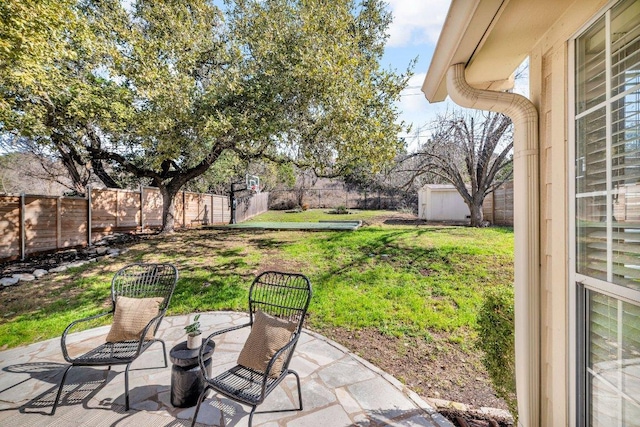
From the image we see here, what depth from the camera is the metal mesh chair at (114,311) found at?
2199 mm

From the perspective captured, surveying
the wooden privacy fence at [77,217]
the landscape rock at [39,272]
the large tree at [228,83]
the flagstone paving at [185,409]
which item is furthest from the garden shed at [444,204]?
the landscape rock at [39,272]

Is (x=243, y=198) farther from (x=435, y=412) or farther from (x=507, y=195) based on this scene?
(x=435, y=412)

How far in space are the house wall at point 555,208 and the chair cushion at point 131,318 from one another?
2900 millimetres

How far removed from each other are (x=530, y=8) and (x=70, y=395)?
13.0ft

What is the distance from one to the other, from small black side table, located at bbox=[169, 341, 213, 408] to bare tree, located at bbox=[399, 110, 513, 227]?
8342 millimetres

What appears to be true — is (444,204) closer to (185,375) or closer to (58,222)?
(185,375)

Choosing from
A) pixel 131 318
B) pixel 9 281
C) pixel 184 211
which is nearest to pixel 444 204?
pixel 184 211

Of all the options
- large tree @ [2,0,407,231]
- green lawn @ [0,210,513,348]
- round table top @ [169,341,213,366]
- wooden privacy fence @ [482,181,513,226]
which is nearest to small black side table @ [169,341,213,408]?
round table top @ [169,341,213,366]

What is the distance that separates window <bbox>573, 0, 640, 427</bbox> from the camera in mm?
→ 1087

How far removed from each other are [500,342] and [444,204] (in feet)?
40.2

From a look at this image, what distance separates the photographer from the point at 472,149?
9.01 metres

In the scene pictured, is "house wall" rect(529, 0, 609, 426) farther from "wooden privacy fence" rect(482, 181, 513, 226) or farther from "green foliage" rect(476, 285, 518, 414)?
"wooden privacy fence" rect(482, 181, 513, 226)

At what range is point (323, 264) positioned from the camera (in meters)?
5.97

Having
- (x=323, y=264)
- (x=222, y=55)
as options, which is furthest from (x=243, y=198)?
(x=323, y=264)
